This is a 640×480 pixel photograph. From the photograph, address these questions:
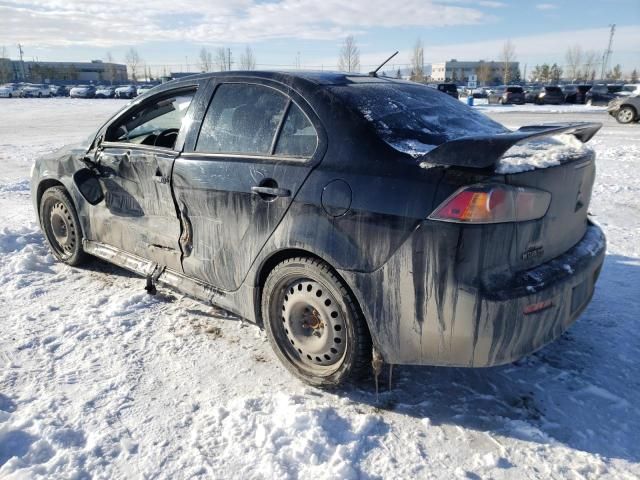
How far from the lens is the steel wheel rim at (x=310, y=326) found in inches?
106

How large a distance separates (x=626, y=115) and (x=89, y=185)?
20.7 metres

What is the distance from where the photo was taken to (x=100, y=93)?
2147 inches

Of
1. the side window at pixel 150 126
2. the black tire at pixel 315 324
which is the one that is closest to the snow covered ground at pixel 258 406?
the black tire at pixel 315 324

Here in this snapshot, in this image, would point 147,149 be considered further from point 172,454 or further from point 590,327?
point 590,327

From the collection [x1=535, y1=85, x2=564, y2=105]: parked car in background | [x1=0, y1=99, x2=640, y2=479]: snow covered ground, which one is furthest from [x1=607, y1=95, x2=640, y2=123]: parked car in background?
[x1=0, y1=99, x2=640, y2=479]: snow covered ground

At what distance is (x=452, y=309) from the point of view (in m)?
2.28

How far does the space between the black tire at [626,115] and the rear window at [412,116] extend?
19.2m

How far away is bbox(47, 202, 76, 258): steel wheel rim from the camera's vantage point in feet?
14.9

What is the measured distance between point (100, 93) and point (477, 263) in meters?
60.2

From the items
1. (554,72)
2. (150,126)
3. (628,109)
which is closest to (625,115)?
(628,109)

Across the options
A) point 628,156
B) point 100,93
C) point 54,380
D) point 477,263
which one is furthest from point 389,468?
point 100,93

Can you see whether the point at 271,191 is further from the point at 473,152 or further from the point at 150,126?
the point at 150,126

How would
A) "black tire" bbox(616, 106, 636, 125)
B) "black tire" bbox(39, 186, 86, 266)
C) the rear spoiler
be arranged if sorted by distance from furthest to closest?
1. "black tire" bbox(616, 106, 636, 125)
2. "black tire" bbox(39, 186, 86, 266)
3. the rear spoiler

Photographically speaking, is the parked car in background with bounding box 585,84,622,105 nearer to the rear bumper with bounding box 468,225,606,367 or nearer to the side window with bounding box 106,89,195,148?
the side window with bounding box 106,89,195,148
